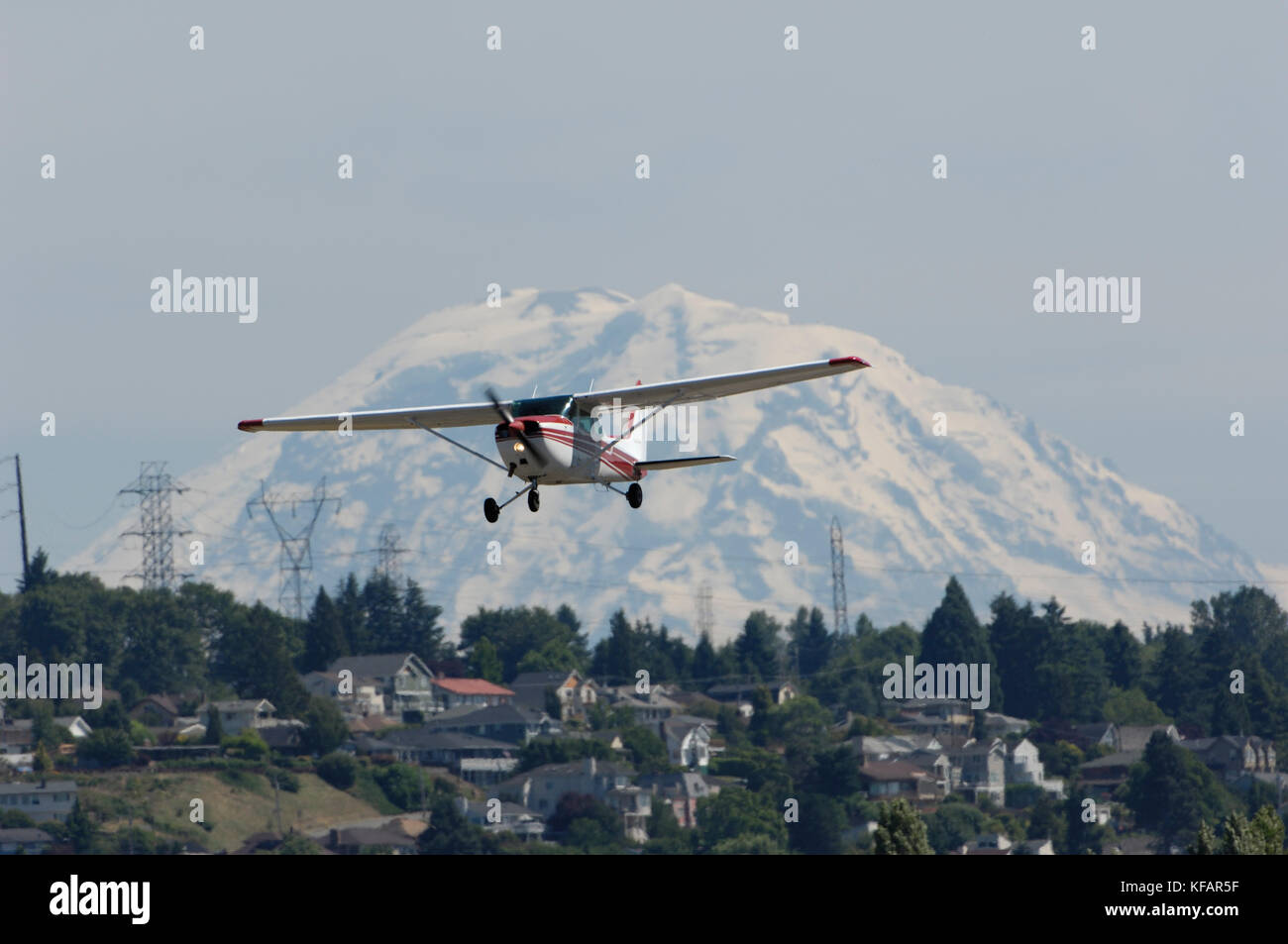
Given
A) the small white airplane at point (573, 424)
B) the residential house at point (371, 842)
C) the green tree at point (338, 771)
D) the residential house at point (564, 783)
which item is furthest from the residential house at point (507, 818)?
the small white airplane at point (573, 424)

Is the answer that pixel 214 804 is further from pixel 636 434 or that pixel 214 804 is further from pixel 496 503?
pixel 496 503

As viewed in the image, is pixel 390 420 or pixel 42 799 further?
pixel 42 799

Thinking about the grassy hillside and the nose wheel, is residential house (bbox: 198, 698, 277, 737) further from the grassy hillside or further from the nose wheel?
the nose wheel

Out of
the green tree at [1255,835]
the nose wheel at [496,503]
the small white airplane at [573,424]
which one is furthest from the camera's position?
the green tree at [1255,835]

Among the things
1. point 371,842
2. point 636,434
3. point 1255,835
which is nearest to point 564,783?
point 371,842

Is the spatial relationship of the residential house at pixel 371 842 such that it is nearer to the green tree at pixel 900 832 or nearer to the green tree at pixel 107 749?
the green tree at pixel 107 749
